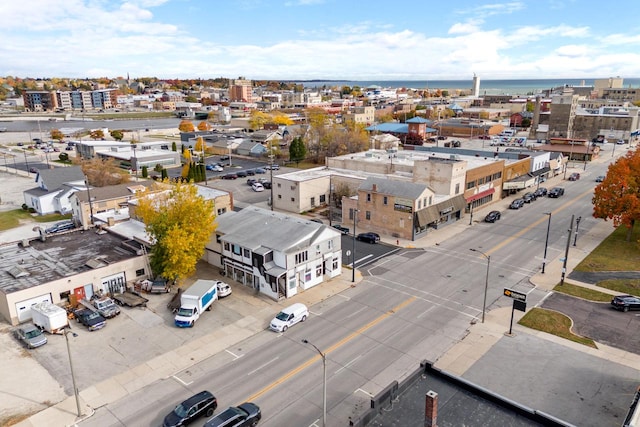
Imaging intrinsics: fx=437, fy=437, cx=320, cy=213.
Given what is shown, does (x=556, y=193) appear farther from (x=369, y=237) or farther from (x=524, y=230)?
(x=369, y=237)

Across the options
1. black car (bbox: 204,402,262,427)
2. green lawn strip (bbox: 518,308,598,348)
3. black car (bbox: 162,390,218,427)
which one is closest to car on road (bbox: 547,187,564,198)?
green lawn strip (bbox: 518,308,598,348)

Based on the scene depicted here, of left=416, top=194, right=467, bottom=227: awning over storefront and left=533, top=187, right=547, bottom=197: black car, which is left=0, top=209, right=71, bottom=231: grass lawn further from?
left=533, top=187, right=547, bottom=197: black car

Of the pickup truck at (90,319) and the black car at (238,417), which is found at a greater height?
the black car at (238,417)

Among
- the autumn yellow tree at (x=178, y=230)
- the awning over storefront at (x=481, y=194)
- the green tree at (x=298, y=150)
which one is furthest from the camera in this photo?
the green tree at (x=298, y=150)

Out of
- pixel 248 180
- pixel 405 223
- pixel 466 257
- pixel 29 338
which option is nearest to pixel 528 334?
pixel 466 257

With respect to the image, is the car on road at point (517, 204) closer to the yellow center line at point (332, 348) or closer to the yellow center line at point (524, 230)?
the yellow center line at point (524, 230)

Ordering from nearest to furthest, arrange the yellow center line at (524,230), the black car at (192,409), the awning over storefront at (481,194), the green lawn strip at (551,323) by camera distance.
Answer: the black car at (192,409), the green lawn strip at (551,323), the yellow center line at (524,230), the awning over storefront at (481,194)

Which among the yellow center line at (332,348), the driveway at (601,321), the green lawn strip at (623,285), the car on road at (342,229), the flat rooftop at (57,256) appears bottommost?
the yellow center line at (332,348)

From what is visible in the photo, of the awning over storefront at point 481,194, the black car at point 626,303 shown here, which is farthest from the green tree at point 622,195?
the black car at point 626,303
